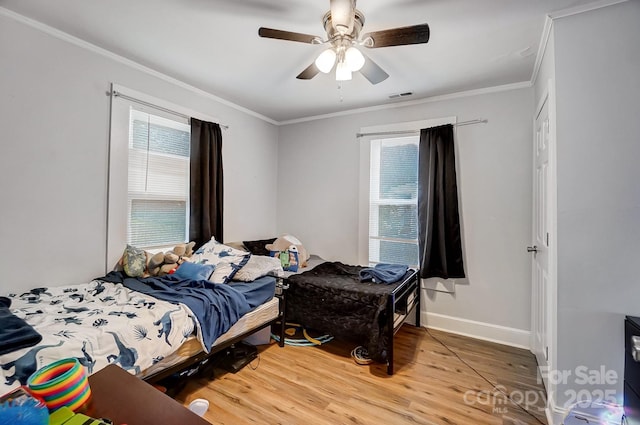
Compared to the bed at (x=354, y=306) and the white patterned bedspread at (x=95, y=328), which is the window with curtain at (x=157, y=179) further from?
the bed at (x=354, y=306)

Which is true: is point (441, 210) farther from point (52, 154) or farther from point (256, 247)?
point (52, 154)

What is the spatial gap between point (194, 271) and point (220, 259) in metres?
0.26

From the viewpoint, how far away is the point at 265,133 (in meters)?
4.09

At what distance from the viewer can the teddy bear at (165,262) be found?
260 cm

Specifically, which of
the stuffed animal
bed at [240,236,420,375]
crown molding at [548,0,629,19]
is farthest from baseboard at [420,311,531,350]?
crown molding at [548,0,629,19]

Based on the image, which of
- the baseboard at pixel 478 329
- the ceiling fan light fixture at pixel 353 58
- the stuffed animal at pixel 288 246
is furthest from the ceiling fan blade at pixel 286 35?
the baseboard at pixel 478 329

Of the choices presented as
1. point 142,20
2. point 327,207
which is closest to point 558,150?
point 327,207

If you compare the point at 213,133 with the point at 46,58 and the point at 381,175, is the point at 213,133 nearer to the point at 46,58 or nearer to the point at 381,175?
the point at 46,58

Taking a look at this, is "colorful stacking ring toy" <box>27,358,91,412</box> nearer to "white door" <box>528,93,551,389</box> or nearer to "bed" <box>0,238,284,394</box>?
"bed" <box>0,238,284,394</box>

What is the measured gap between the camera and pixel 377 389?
2146 millimetres

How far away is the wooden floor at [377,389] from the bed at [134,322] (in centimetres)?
33

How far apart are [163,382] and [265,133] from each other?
3.07 meters

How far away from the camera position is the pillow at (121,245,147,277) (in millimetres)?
2471

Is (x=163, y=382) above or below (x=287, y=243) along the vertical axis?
below
